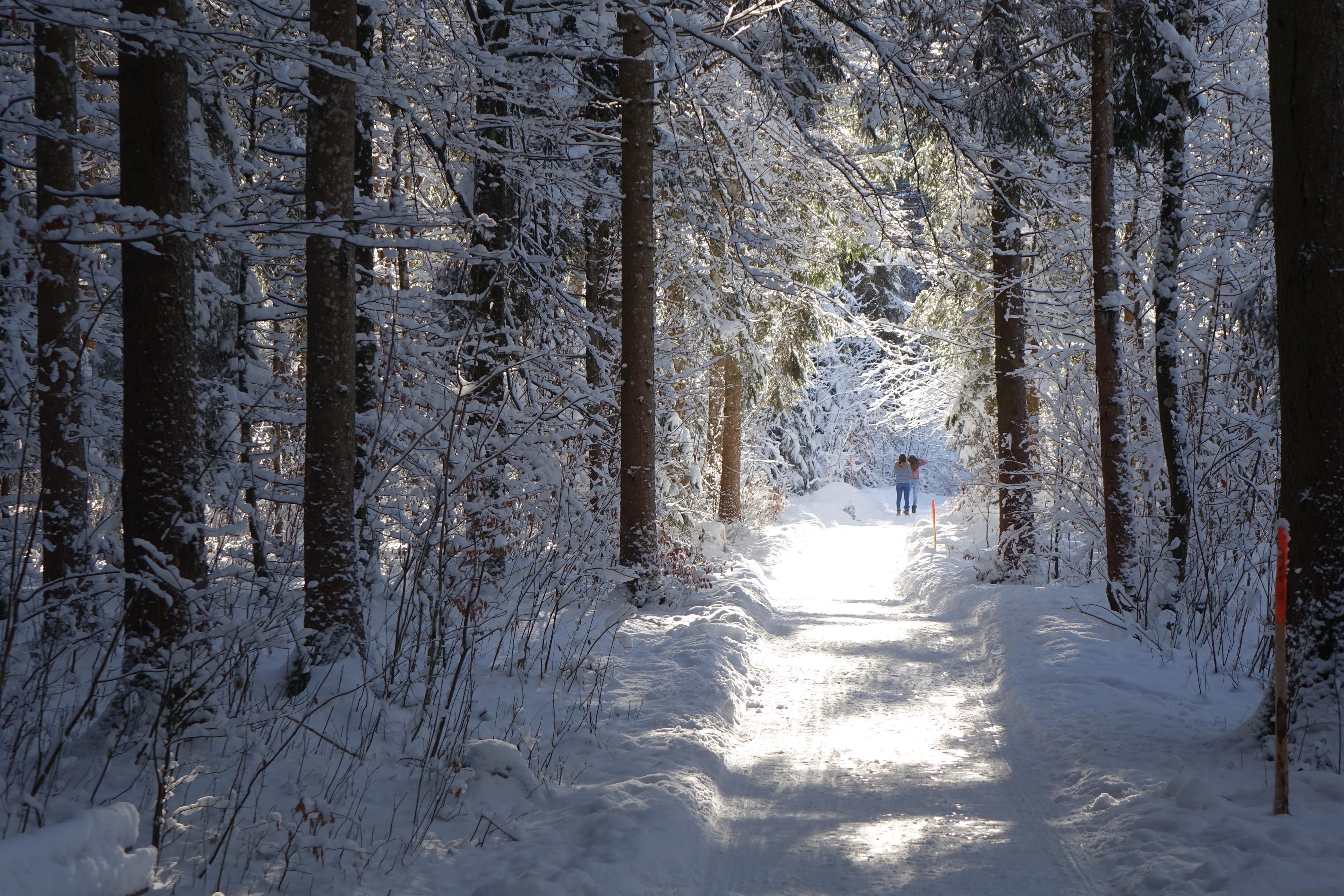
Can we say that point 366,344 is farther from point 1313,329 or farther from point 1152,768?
point 1313,329

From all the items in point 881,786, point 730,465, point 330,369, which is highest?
point 330,369

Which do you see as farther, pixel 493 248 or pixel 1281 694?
pixel 493 248

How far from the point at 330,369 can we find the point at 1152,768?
578cm

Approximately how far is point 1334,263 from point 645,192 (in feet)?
23.8

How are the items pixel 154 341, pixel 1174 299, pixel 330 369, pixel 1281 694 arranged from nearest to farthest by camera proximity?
pixel 1281 694
pixel 154 341
pixel 330 369
pixel 1174 299

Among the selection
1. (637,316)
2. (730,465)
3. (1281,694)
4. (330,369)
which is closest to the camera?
(1281,694)

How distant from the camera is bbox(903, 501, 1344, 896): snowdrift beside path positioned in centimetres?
385

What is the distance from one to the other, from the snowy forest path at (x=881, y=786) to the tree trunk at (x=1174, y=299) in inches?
98.9

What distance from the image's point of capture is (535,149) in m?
10.3

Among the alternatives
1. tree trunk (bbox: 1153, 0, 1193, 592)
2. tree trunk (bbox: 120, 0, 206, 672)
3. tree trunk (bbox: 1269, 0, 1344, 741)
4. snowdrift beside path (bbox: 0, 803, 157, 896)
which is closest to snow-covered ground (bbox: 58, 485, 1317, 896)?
snowdrift beside path (bbox: 0, 803, 157, 896)

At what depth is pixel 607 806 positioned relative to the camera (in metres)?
4.58

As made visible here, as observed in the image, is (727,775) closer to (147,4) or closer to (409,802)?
(409,802)

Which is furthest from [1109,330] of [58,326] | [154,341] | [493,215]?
[58,326]

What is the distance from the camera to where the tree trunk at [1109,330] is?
9203mm
